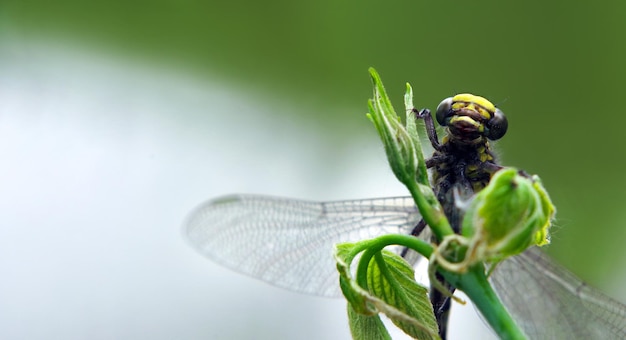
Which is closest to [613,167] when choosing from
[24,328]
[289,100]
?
[289,100]

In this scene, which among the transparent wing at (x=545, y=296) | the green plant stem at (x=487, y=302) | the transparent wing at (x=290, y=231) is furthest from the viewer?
the transparent wing at (x=290, y=231)

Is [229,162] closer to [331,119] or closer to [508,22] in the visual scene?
[331,119]

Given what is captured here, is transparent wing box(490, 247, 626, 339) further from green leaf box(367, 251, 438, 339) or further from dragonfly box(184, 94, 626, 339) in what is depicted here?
green leaf box(367, 251, 438, 339)

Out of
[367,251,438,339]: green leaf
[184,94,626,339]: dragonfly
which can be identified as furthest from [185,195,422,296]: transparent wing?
[367,251,438,339]: green leaf

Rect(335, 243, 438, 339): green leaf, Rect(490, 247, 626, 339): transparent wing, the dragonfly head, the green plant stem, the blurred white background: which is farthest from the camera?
the blurred white background

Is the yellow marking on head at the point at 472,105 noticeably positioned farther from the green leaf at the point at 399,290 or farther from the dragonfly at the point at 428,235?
the green leaf at the point at 399,290

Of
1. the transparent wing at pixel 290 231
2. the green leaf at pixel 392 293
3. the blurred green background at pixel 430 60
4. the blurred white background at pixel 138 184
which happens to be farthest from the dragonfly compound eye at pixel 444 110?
the blurred green background at pixel 430 60

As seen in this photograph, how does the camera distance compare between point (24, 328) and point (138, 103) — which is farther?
point (138, 103)

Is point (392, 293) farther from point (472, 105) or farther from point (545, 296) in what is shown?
point (545, 296)
